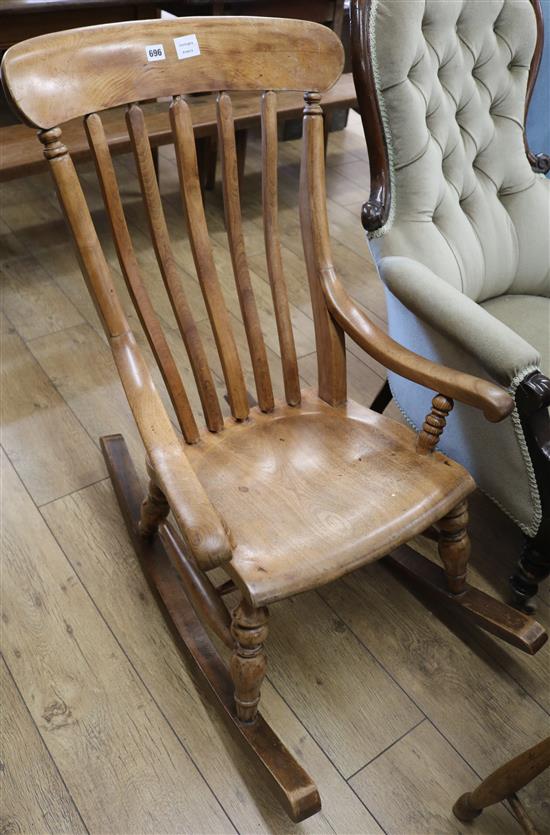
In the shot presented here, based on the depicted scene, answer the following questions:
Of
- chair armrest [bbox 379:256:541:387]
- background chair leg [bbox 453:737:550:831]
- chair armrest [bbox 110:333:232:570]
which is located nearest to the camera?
chair armrest [bbox 110:333:232:570]

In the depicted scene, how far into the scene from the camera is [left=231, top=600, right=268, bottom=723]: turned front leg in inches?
40.2

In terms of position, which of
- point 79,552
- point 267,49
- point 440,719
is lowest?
point 440,719

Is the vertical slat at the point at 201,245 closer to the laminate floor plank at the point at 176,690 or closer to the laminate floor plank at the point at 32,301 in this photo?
the laminate floor plank at the point at 176,690

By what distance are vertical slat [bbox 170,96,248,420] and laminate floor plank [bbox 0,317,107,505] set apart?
0.57 meters

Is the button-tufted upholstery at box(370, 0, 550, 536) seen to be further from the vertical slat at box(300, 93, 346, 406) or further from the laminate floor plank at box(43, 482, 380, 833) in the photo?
the laminate floor plank at box(43, 482, 380, 833)

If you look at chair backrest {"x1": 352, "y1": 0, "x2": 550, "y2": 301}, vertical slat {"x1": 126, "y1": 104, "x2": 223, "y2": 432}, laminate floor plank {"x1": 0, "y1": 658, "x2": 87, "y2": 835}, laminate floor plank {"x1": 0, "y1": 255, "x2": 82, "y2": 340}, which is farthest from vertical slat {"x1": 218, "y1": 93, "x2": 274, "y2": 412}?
laminate floor plank {"x1": 0, "y1": 255, "x2": 82, "y2": 340}

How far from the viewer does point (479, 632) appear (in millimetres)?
1414

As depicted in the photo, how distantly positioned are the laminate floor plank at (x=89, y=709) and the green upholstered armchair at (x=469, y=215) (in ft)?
2.51

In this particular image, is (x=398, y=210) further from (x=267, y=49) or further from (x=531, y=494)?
(x=531, y=494)

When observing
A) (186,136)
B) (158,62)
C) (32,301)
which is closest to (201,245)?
(186,136)

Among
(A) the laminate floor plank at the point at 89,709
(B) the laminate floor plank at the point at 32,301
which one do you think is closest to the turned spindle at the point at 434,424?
(A) the laminate floor plank at the point at 89,709

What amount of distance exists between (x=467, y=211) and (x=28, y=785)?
56.1 inches

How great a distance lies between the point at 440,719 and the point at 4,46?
2245 millimetres

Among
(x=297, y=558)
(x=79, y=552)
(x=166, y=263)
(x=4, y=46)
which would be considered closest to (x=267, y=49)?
(x=166, y=263)
